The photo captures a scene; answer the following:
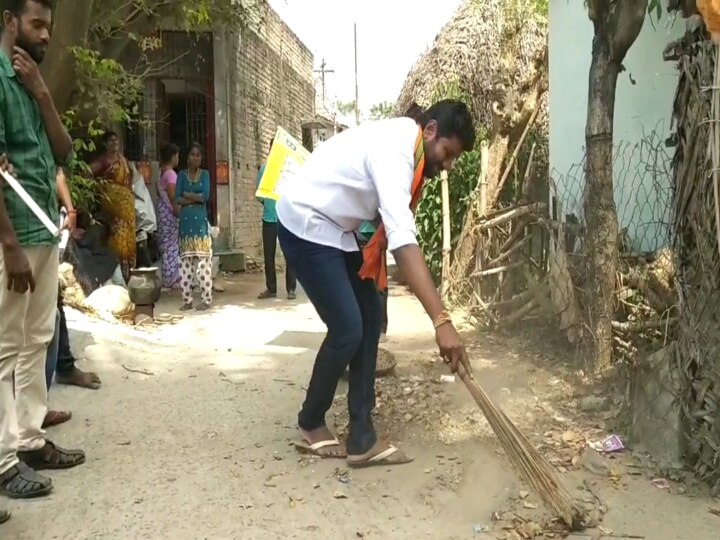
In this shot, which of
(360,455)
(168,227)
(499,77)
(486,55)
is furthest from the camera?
(168,227)

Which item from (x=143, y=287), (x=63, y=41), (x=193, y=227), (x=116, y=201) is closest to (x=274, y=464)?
(x=143, y=287)

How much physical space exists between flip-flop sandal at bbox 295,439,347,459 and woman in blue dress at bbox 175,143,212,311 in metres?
4.37

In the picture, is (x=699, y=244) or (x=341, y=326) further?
(x=341, y=326)

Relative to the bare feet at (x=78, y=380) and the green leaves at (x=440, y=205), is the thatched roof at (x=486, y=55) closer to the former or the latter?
the green leaves at (x=440, y=205)

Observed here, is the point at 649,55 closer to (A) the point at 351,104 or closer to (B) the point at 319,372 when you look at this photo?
(B) the point at 319,372

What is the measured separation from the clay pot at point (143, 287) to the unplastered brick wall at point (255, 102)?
4.88 meters

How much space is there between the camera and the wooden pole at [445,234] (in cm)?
721

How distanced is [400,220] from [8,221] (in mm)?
1385

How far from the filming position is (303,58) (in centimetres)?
1792

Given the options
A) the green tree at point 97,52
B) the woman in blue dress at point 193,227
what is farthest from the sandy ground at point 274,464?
the green tree at point 97,52

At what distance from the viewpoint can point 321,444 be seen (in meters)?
3.35

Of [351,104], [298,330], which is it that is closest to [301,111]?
[298,330]

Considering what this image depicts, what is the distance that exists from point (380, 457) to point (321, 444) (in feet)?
0.95

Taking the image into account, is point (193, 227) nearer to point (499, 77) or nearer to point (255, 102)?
point (499, 77)
